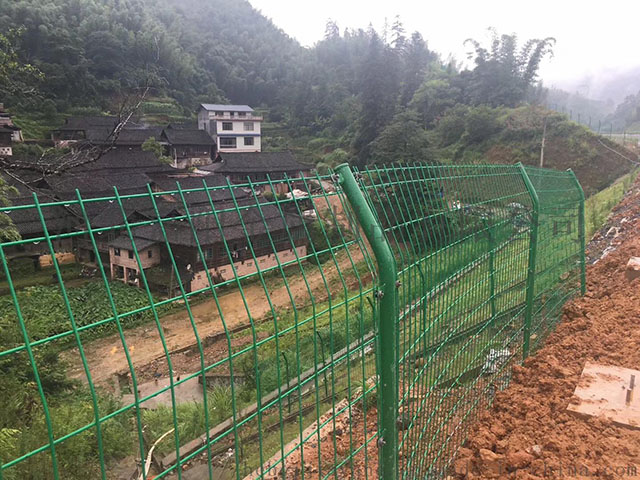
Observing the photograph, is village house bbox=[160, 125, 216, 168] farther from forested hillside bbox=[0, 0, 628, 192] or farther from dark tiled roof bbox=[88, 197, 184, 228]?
dark tiled roof bbox=[88, 197, 184, 228]

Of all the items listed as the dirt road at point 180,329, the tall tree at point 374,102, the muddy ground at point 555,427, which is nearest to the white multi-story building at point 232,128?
the tall tree at point 374,102

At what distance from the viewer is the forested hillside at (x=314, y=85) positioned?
2752 centimetres

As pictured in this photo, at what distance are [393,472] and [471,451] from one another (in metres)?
0.98

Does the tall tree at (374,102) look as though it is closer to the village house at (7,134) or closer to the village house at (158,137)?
the village house at (158,137)

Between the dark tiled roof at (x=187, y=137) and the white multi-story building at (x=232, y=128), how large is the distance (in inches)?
87.6

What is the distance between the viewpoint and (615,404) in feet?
8.93

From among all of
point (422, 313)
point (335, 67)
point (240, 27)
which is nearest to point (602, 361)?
point (422, 313)

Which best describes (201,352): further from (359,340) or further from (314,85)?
(314,85)

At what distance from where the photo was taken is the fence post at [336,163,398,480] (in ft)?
5.51

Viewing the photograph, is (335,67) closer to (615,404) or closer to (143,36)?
(143,36)

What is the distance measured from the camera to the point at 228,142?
3794 cm

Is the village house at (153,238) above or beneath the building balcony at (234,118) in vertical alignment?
beneath

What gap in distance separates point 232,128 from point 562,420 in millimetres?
37930

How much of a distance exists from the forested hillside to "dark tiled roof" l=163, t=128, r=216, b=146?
4599 millimetres
